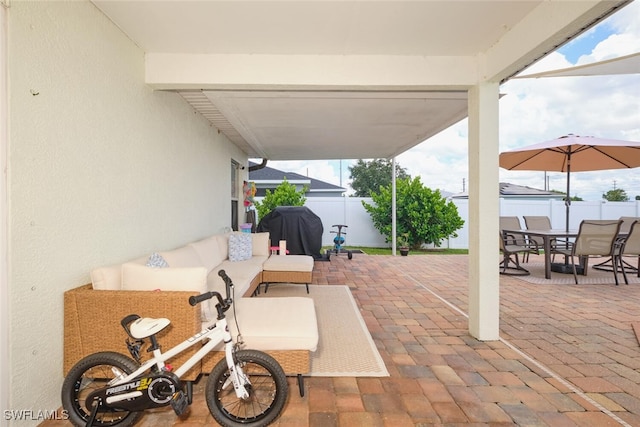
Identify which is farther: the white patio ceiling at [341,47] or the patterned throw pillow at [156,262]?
the patterned throw pillow at [156,262]

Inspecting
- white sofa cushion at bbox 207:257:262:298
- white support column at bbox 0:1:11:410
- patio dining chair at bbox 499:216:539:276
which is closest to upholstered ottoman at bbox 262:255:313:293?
white sofa cushion at bbox 207:257:262:298

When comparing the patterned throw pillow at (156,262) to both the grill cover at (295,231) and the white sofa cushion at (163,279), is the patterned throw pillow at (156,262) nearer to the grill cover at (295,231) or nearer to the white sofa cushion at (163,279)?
the white sofa cushion at (163,279)

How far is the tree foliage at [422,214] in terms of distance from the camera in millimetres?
9938

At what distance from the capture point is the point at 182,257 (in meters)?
3.30

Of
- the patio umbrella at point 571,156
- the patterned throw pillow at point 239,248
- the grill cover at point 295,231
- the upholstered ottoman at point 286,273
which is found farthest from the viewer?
the grill cover at point 295,231

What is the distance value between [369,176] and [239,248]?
80.5 ft

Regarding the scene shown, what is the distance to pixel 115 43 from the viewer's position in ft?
8.61

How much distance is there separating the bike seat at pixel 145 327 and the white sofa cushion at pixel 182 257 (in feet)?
4.33

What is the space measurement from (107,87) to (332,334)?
288 centimetres

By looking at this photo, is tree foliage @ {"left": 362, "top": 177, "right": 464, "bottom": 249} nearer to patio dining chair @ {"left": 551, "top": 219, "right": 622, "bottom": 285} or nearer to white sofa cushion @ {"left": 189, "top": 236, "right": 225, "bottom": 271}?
patio dining chair @ {"left": 551, "top": 219, "right": 622, "bottom": 285}

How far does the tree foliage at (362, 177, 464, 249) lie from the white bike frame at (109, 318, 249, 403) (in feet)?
28.9

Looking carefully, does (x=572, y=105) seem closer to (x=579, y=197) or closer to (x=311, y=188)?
(x=311, y=188)

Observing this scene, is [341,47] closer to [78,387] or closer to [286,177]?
[78,387]

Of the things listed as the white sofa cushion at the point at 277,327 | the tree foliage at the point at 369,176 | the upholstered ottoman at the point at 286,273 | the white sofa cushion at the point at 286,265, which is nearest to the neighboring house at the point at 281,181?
the white sofa cushion at the point at 286,265
